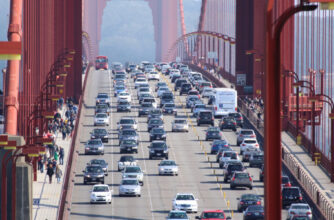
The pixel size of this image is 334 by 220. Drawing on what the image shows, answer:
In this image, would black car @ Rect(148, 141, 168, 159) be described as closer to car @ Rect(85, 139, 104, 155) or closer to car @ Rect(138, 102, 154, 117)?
car @ Rect(85, 139, 104, 155)

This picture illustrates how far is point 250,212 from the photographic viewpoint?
186ft

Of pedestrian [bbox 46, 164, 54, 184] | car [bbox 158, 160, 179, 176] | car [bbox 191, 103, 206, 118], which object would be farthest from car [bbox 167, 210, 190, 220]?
car [bbox 191, 103, 206, 118]

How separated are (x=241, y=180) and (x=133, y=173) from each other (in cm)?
734

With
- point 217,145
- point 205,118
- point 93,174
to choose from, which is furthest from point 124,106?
point 93,174

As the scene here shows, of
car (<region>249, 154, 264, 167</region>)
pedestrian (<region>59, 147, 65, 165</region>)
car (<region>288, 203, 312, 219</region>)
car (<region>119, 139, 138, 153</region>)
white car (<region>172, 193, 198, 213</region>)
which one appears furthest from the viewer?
car (<region>119, 139, 138, 153</region>)

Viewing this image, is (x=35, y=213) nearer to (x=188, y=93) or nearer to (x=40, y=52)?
(x=40, y=52)

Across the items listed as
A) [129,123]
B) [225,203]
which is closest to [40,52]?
[129,123]

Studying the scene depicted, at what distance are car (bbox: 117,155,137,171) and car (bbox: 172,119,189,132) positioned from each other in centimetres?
2117

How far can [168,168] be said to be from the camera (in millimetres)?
78688

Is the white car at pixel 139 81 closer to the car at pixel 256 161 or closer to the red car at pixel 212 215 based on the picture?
the car at pixel 256 161

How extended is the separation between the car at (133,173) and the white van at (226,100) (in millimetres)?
37468

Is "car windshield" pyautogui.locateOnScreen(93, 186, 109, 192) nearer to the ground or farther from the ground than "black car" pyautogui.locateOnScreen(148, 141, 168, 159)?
nearer to the ground

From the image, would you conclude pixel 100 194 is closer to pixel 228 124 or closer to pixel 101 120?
pixel 228 124

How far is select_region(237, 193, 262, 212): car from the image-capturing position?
61.4m
